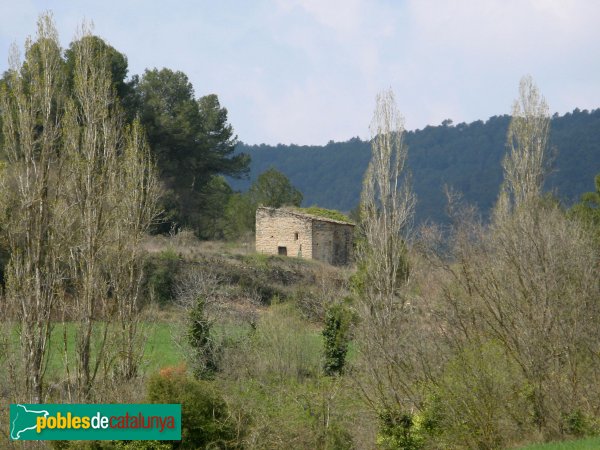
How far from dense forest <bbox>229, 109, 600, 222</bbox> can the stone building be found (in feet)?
154

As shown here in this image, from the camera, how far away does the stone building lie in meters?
41.5

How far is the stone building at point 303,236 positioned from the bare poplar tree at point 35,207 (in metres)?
24.6

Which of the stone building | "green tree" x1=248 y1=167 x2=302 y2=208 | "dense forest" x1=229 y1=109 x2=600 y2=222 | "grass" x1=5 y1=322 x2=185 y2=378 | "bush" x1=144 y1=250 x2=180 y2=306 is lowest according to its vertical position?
"grass" x1=5 y1=322 x2=185 y2=378

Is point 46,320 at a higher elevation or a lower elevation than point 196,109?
lower

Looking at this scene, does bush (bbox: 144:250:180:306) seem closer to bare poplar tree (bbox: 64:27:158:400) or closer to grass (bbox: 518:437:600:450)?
bare poplar tree (bbox: 64:27:158:400)

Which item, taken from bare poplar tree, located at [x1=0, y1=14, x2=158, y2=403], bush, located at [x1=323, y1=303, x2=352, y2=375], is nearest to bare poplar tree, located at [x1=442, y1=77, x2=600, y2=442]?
bush, located at [x1=323, y1=303, x2=352, y2=375]

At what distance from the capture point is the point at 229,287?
33625 millimetres

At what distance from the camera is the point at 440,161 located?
12344 cm

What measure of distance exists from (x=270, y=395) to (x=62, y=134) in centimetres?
695

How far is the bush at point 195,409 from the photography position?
1446 centimetres

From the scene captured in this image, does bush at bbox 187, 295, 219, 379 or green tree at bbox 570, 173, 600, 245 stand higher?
green tree at bbox 570, 173, 600, 245

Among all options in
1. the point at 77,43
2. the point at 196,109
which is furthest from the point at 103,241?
the point at 196,109

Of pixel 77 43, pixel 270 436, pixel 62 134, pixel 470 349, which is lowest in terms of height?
pixel 270 436

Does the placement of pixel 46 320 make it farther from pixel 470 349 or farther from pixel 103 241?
pixel 470 349
